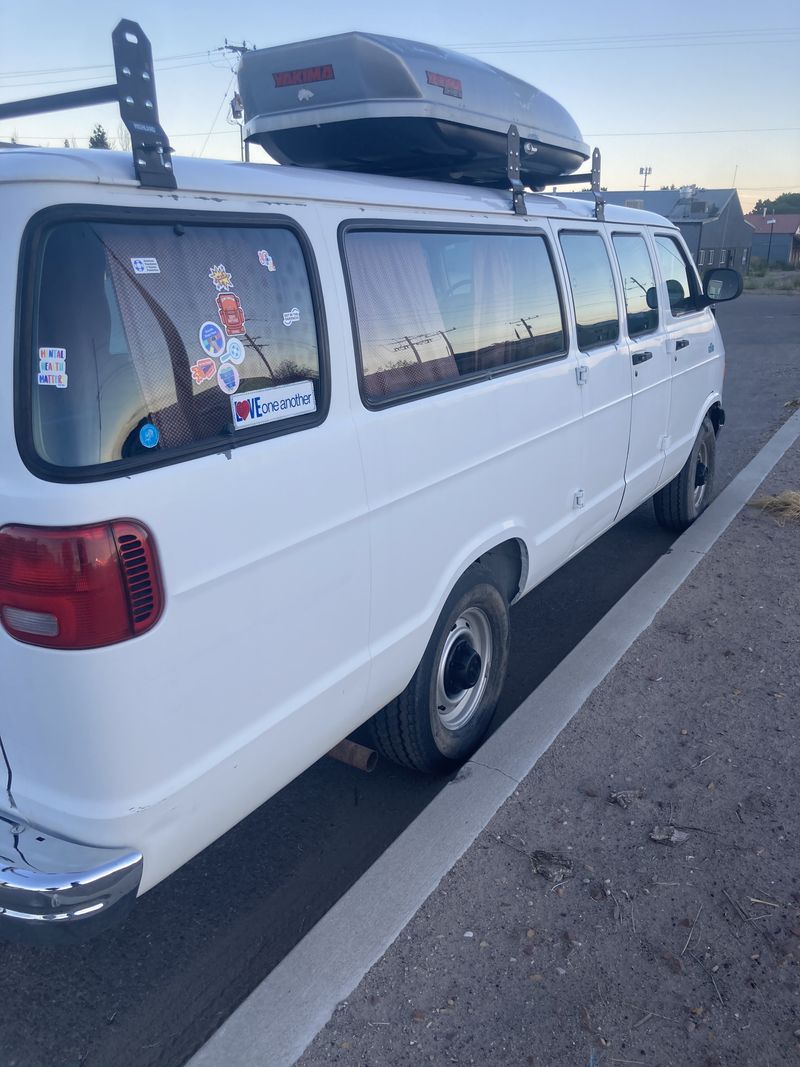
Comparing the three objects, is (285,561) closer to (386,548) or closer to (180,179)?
(386,548)

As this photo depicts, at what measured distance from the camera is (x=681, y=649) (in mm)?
4312

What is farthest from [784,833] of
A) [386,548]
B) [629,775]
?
[386,548]

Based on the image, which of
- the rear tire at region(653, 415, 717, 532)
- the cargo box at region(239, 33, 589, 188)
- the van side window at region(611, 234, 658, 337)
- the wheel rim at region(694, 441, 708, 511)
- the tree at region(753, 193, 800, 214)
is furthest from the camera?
the tree at region(753, 193, 800, 214)

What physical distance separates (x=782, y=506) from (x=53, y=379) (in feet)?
19.2

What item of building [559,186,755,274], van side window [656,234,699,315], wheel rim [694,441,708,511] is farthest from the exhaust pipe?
building [559,186,755,274]

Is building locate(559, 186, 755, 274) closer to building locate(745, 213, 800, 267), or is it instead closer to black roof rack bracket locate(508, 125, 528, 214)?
building locate(745, 213, 800, 267)

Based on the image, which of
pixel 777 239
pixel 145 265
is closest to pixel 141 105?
pixel 145 265

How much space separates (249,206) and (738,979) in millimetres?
2566

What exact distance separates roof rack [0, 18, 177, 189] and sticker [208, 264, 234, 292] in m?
0.21

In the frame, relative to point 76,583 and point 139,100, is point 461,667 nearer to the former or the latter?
point 76,583

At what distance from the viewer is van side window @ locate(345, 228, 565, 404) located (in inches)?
105

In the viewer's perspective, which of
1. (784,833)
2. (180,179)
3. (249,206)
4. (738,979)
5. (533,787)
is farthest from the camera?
(533,787)

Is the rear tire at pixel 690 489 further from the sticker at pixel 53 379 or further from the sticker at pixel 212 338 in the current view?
the sticker at pixel 53 379

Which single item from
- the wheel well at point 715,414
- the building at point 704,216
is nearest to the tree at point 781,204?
the building at point 704,216
